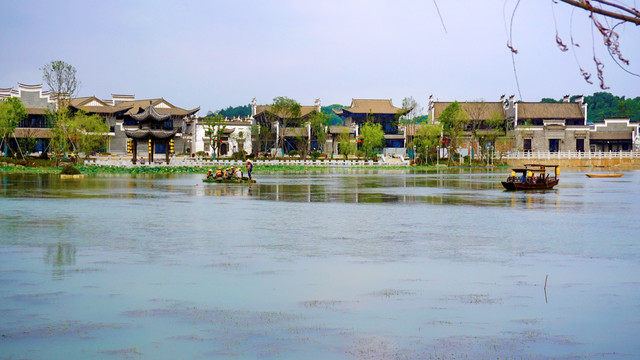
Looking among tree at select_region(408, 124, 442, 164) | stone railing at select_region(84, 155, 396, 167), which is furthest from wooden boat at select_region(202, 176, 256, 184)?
tree at select_region(408, 124, 442, 164)

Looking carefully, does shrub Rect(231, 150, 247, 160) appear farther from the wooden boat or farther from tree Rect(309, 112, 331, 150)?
the wooden boat

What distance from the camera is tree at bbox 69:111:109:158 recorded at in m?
65.4

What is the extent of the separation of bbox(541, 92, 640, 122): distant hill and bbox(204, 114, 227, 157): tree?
63.8 m

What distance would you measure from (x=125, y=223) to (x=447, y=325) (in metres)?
13.0

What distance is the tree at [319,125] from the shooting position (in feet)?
269

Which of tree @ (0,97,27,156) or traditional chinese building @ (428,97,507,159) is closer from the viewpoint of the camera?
tree @ (0,97,27,156)

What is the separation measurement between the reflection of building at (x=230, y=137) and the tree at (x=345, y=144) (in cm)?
1146

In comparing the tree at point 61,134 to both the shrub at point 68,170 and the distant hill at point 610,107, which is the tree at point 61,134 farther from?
the distant hill at point 610,107

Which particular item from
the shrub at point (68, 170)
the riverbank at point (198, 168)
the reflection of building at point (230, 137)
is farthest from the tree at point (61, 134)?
the reflection of building at point (230, 137)

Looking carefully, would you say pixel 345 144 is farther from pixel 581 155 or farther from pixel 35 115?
pixel 35 115

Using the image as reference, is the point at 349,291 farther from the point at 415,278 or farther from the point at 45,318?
the point at 45,318

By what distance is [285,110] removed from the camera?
83.2 m

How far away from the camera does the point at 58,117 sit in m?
64.3

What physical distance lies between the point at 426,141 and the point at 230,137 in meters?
23.6
